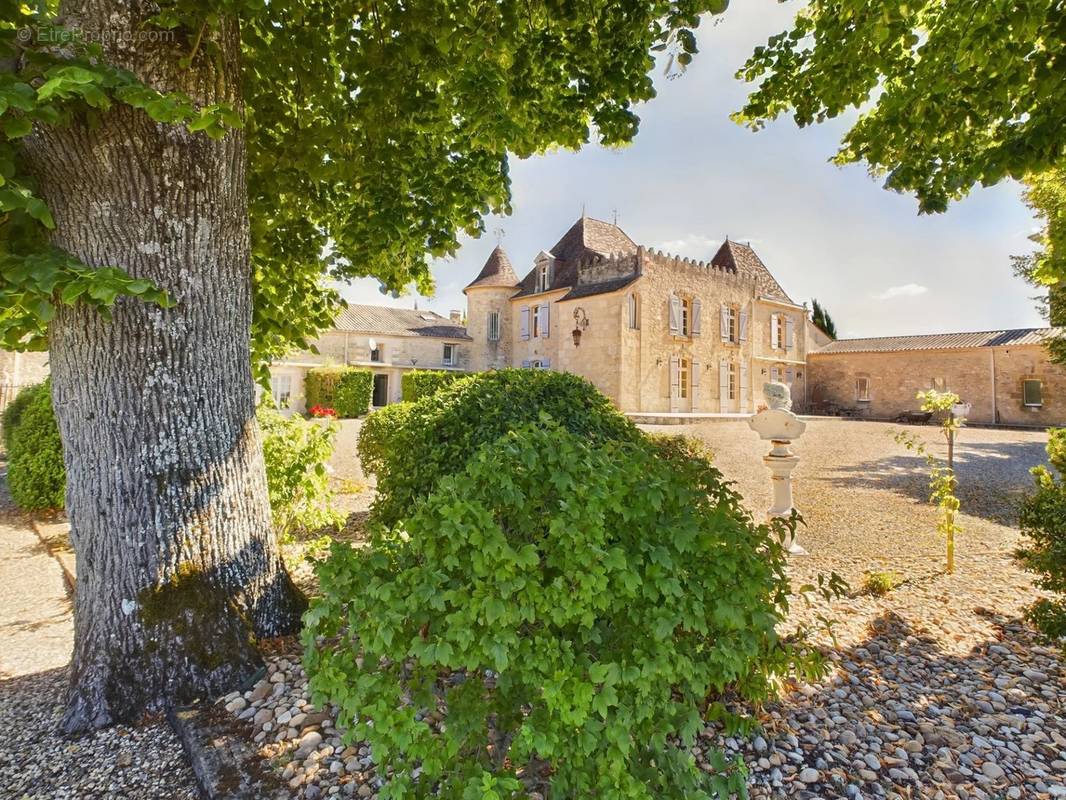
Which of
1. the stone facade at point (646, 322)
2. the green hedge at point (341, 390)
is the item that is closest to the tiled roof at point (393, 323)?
the stone facade at point (646, 322)

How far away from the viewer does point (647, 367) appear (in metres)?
22.0

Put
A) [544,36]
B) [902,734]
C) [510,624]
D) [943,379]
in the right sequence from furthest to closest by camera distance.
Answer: [943,379] → [544,36] → [902,734] → [510,624]

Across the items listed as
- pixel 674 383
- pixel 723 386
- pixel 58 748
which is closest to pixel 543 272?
pixel 674 383

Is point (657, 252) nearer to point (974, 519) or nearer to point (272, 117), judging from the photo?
point (974, 519)

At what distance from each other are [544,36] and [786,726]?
505 cm

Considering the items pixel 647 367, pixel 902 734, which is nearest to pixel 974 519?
pixel 902 734

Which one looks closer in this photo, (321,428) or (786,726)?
(786,726)

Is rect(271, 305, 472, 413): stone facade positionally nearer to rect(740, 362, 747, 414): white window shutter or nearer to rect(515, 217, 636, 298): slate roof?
rect(515, 217, 636, 298): slate roof

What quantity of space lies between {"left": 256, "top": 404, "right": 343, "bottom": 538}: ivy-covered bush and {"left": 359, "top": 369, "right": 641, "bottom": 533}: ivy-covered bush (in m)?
0.71

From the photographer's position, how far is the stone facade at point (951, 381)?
75.1ft

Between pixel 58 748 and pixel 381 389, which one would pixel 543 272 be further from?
pixel 58 748

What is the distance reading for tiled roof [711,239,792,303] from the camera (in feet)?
89.6

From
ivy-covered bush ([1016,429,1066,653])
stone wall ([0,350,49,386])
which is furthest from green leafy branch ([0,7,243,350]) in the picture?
stone wall ([0,350,49,386])

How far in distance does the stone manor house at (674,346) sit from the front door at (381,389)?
8 centimetres
